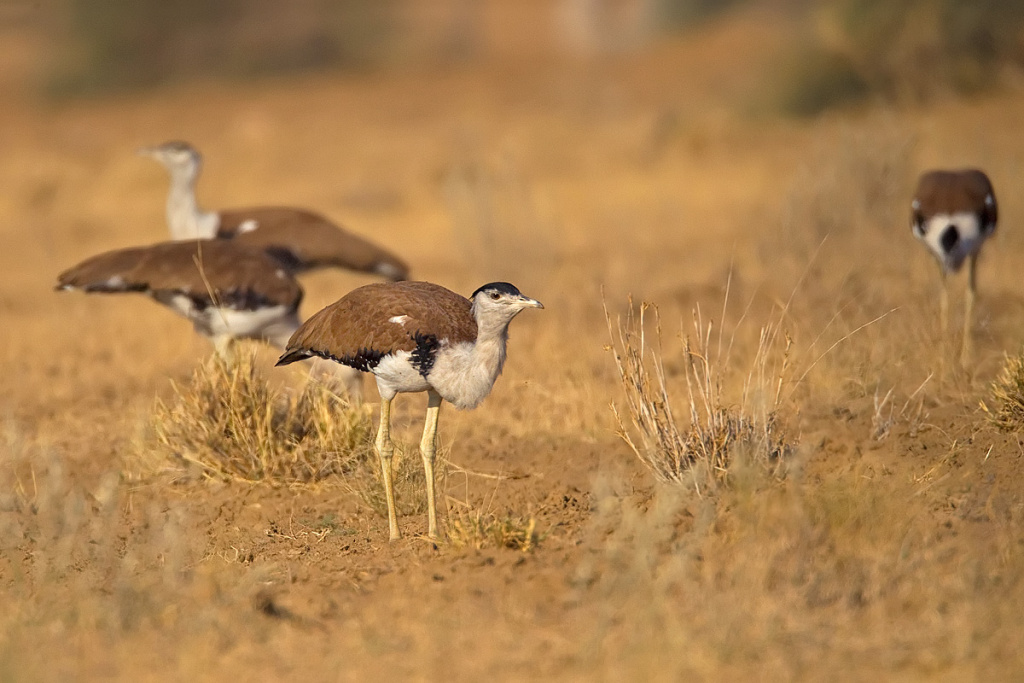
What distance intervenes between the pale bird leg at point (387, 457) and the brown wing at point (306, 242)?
232cm

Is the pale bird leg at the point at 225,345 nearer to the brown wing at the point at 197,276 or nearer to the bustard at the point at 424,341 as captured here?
the brown wing at the point at 197,276

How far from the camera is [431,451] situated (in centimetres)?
495

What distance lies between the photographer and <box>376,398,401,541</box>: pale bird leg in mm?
4879

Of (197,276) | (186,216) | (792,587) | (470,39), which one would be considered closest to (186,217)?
(186,216)

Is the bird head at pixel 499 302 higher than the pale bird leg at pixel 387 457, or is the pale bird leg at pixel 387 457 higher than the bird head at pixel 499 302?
the bird head at pixel 499 302

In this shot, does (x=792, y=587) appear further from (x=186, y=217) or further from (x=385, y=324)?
(x=186, y=217)

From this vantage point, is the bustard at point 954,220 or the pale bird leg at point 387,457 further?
→ the bustard at point 954,220

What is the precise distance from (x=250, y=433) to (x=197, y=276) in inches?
39.3

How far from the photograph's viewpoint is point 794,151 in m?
13.1

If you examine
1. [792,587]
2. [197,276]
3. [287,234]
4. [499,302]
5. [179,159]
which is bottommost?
[792,587]

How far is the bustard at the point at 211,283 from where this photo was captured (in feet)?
20.5

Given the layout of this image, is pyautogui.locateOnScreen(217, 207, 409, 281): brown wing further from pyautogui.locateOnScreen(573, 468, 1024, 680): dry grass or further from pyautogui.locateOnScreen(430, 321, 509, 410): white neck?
pyautogui.locateOnScreen(573, 468, 1024, 680): dry grass

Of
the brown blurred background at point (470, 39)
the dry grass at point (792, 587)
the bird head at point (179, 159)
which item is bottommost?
the dry grass at point (792, 587)

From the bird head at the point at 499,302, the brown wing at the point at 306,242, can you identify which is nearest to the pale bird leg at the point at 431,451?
the bird head at the point at 499,302
